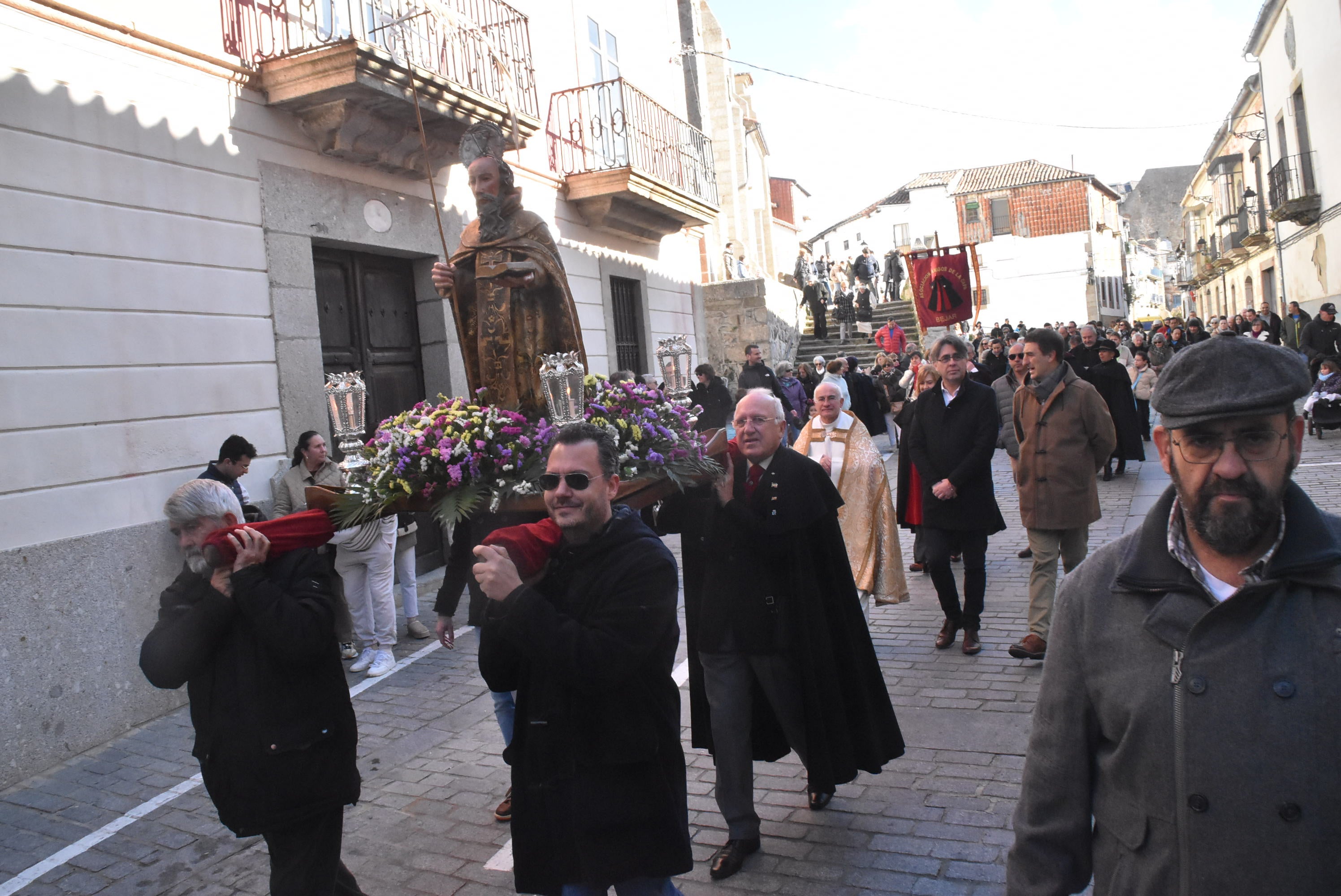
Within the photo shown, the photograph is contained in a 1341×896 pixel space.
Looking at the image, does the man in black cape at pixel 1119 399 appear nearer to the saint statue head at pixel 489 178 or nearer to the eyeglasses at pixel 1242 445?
the saint statue head at pixel 489 178

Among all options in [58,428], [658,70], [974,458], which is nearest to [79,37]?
[58,428]

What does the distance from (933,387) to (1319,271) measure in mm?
22629

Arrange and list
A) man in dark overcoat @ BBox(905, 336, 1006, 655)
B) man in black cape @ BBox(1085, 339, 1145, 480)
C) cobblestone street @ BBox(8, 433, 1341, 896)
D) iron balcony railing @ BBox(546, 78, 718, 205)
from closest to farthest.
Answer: cobblestone street @ BBox(8, 433, 1341, 896) < man in dark overcoat @ BBox(905, 336, 1006, 655) < man in black cape @ BBox(1085, 339, 1145, 480) < iron balcony railing @ BBox(546, 78, 718, 205)

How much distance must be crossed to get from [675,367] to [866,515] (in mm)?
2425

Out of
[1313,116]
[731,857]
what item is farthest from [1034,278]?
[731,857]

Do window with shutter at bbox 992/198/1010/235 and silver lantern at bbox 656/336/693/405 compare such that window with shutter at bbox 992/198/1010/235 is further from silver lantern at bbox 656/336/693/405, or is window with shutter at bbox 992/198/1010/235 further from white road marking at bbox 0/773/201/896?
white road marking at bbox 0/773/201/896

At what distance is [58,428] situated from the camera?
6098 millimetres

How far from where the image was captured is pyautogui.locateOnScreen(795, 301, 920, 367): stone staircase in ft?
78.0

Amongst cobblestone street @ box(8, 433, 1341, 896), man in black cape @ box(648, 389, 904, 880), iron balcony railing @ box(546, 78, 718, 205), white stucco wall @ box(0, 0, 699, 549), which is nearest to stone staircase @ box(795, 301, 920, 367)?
iron balcony railing @ box(546, 78, 718, 205)

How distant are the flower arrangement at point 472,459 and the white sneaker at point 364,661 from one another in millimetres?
3723

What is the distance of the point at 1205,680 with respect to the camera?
1.72 m

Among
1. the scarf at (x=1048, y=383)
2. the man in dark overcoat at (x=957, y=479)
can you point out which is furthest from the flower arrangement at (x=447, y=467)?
the scarf at (x=1048, y=383)

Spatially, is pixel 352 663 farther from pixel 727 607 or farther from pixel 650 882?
pixel 650 882

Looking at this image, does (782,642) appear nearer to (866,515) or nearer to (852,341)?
(866,515)
